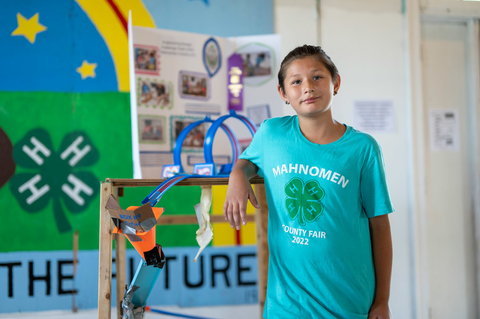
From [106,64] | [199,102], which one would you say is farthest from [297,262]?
[106,64]

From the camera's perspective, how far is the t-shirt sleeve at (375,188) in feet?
2.77

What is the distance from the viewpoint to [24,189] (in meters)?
1.99

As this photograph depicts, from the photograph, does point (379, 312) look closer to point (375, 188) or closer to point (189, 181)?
point (375, 188)

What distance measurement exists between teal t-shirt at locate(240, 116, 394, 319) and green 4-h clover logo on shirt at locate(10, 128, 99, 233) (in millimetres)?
1476

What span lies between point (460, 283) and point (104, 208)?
241cm

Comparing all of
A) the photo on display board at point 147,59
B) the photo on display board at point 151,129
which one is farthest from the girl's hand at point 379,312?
the photo on display board at point 147,59

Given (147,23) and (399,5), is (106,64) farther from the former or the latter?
(399,5)

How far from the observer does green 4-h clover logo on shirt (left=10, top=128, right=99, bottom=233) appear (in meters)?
1.99

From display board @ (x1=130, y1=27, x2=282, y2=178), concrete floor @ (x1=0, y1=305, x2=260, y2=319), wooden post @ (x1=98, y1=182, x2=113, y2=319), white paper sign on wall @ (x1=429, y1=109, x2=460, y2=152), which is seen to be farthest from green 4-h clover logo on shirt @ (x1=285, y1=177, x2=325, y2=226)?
white paper sign on wall @ (x1=429, y1=109, x2=460, y2=152)

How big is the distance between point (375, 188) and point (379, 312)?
292 mm

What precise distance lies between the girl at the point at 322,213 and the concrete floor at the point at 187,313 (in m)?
1.33

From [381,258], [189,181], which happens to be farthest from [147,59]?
[381,258]

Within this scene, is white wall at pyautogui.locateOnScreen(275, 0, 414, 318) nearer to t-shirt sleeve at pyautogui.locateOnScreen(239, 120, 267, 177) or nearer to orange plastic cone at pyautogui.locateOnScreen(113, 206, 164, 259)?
t-shirt sleeve at pyautogui.locateOnScreen(239, 120, 267, 177)

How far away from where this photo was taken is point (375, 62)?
230cm
